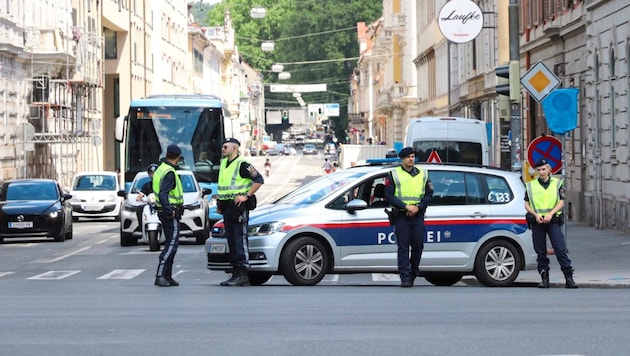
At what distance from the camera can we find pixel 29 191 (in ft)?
118

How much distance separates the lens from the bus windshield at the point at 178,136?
37.5 meters

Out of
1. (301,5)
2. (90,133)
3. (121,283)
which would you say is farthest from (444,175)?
(301,5)

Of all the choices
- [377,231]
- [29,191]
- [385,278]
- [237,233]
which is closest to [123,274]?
[385,278]

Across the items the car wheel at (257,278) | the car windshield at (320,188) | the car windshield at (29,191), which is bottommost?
the car wheel at (257,278)

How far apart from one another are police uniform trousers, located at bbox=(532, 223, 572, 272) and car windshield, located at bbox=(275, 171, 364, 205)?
2349 mm

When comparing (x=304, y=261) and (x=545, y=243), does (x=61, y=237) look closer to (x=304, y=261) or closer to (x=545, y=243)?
(x=304, y=261)

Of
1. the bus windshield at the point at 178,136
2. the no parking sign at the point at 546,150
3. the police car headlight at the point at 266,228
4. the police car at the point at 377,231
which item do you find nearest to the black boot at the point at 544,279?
the police car at the point at 377,231

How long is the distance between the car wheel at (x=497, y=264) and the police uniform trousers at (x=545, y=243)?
0.28 m

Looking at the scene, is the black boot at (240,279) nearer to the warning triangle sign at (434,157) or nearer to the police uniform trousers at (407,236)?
the police uniform trousers at (407,236)

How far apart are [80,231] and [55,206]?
22.3 ft

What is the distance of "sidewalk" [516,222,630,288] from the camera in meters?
20.0

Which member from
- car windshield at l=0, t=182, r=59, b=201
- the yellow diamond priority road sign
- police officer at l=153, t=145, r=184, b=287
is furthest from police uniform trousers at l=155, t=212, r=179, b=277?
car windshield at l=0, t=182, r=59, b=201

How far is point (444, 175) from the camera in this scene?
1927 centimetres

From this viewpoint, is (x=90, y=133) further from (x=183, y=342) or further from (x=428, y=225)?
(x=183, y=342)
